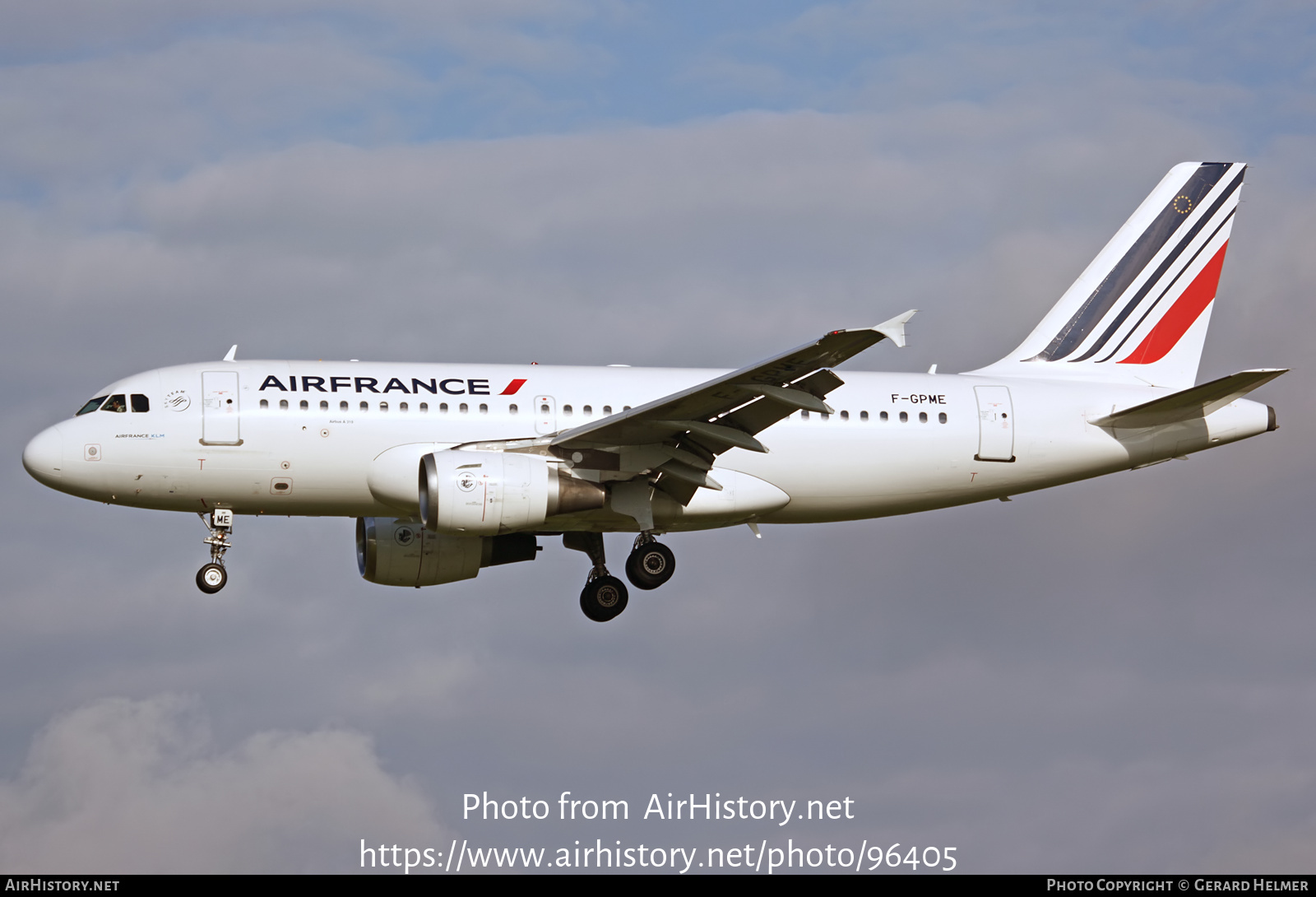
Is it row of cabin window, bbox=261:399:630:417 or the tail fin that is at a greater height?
the tail fin

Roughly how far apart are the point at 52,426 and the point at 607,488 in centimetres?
1043

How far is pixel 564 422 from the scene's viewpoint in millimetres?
33812

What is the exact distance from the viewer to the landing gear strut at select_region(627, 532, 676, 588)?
35.1 metres

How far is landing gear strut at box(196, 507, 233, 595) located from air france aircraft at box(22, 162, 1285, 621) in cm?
5

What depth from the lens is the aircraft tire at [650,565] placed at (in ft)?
115

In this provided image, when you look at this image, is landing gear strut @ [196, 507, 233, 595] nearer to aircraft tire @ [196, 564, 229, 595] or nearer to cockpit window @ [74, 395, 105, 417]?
aircraft tire @ [196, 564, 229, 595]

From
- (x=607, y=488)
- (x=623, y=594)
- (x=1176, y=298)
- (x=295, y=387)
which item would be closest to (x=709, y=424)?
(x=607, y=488)

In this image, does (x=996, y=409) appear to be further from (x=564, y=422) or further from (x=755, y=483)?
(x=564, y=422)

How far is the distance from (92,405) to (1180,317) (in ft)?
75.1

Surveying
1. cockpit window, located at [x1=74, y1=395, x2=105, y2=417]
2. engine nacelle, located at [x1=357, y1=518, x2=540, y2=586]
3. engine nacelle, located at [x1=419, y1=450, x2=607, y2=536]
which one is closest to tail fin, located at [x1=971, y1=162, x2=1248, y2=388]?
Answer: engine nacelle, located at [x1=419, y1=450, x2=607, y2=536]

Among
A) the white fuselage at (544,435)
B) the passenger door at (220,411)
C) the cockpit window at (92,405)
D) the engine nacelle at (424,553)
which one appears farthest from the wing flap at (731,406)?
the cockpit window at (92,405)

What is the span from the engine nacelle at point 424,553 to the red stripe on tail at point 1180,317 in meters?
13.8

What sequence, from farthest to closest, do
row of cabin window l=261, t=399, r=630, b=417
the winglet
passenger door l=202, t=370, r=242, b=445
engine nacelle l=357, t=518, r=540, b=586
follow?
1. engine nacelle l=357, t=518, r=540, b=586
2. row of cabin window l=261, t=399, r=630, b=417
3. passenger door l=202, t=370, r=242, b=445
4. the winglet

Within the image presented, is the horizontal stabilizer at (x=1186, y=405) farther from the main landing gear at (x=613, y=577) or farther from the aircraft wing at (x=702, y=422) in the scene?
the main landing gear at (x=613, y=577)
